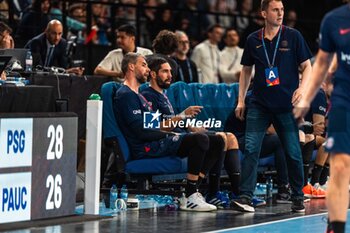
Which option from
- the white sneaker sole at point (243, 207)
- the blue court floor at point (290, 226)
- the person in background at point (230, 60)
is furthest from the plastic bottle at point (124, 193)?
the person in background at point (230, 60)

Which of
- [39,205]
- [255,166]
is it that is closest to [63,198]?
[39,205]

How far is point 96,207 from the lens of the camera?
9.17 meters

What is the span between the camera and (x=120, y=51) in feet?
42.5

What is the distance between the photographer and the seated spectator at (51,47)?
12.6m

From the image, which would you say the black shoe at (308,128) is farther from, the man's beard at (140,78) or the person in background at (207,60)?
the person in background at (207,60)

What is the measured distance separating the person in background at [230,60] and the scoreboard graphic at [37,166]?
7.66 meters

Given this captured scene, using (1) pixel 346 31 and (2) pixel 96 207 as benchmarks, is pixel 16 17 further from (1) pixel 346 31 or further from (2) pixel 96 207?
(1) pixel 346 31

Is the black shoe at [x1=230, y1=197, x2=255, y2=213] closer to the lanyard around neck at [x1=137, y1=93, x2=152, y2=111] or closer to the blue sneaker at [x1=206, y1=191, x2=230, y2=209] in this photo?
the blue sneaker at [x1=206, y1=191, x2=230, y2=209]

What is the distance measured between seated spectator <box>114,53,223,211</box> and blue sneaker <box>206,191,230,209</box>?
0.27 m

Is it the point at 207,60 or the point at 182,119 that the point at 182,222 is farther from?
the point at 207,60

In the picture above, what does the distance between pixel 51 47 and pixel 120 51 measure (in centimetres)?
90

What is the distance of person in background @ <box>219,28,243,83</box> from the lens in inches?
647

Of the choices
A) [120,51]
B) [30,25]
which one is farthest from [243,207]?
[30,25]

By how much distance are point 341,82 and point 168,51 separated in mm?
5326
